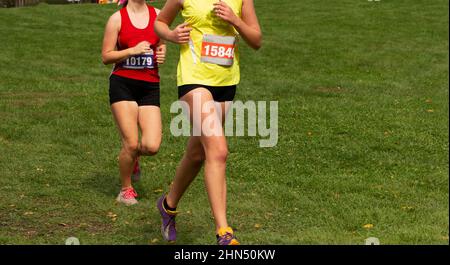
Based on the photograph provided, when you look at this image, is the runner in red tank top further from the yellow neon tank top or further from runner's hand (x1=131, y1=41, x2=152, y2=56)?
the yellow neon tank top

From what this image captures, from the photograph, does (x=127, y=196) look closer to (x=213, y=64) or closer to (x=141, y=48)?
(x=141, y=48)

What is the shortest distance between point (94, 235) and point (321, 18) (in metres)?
21.6

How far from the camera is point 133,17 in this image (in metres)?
7.17

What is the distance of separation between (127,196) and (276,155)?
8.45 feet

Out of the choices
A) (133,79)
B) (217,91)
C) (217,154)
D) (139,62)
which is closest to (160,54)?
(139,62)

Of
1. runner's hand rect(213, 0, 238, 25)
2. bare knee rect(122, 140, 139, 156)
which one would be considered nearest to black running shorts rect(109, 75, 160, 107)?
bare knee rect(122, 140, 139, 156)

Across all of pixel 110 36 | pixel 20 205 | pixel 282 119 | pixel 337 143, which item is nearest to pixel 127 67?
pixel 110 36

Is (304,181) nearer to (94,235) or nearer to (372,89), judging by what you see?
(94,235)

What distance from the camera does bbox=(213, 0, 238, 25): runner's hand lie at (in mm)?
5258

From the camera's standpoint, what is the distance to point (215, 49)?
5406 millimetres

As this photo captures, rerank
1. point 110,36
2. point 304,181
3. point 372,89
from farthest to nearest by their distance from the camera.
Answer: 1. point 372,89
2. point 304,181
3. point 110,36

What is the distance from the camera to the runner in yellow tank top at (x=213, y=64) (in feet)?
17.3

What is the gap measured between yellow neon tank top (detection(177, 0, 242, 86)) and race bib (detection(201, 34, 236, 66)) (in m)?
0.03

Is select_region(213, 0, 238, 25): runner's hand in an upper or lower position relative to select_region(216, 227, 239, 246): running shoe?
upper
